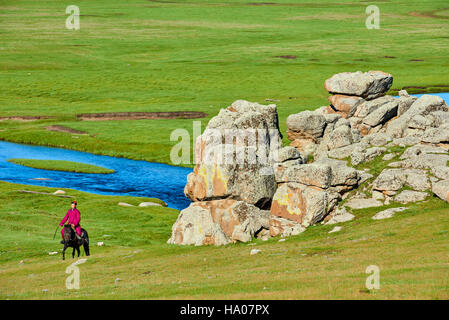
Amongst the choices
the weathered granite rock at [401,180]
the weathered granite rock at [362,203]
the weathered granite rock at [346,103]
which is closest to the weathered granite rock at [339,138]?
the weathered granite rock at [346,103]

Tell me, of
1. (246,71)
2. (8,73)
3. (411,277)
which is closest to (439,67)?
(246,71)

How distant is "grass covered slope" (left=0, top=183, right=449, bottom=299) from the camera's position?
1272 inches

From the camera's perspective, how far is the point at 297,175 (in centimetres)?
5638

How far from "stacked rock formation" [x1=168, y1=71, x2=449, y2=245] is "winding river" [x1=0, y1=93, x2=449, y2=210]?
76.8ft

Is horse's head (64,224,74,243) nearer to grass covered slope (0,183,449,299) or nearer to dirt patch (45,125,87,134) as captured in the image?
grass covered slope (0,183,449,299)

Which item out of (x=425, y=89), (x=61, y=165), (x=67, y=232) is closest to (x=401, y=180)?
(x=67, y=232)

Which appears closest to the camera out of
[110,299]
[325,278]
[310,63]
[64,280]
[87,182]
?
[110,299]

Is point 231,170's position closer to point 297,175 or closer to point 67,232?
point 297,175

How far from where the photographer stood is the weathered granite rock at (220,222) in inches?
2162

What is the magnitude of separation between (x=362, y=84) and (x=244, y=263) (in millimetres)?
39582

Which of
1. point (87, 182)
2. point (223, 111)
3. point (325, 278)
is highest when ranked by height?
point (223, 111)
